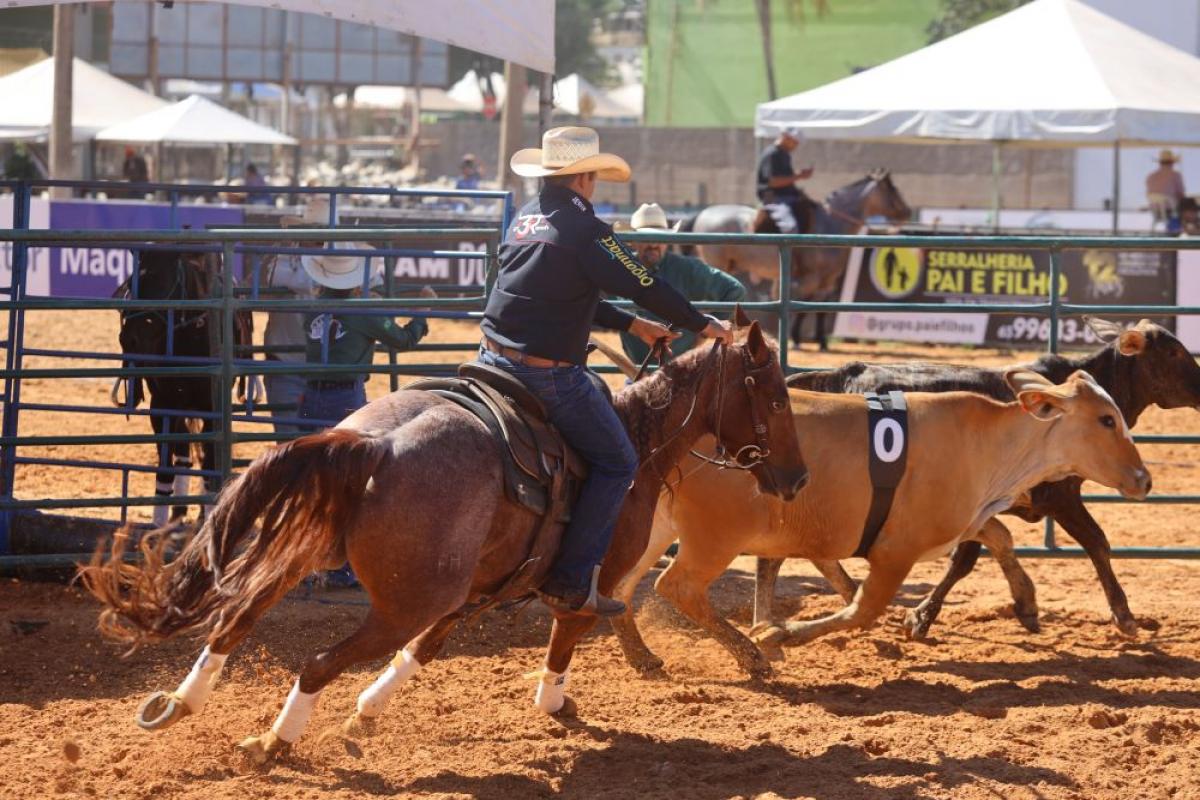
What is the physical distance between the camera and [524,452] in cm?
527

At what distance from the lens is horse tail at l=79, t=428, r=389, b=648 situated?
16.0 feet

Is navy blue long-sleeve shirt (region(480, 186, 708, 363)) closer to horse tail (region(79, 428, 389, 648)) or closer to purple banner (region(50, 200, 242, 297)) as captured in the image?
horse tail (region(79, 428, 389, 648))

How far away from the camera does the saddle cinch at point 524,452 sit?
17.2ft

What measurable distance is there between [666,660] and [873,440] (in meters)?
1.42

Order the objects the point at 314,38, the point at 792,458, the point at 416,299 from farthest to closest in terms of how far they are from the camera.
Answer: the point at 314,38 < the point at 416,299 < the point at 792,458

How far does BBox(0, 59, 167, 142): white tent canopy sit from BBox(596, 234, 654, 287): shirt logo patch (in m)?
20.2

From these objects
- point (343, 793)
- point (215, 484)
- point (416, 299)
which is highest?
point (416, 299)

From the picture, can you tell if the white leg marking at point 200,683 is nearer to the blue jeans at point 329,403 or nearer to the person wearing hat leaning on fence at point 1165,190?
the blue jeans at point 329,403

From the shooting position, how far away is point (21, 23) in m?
38.2

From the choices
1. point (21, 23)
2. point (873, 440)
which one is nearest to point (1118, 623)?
point (873, 440)

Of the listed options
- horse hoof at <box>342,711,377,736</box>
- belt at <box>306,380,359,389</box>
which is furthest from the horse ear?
belt at <box>306,380,359,389</box>

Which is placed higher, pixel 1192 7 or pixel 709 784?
pixel 1192 7

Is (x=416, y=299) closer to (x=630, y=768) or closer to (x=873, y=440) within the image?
(x=873, y=440)

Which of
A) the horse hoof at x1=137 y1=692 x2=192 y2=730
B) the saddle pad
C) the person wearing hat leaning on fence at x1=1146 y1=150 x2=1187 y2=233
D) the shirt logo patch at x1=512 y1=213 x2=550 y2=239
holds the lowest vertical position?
the horse hoof at x1=137 y1=692 x2=192 y2=730
